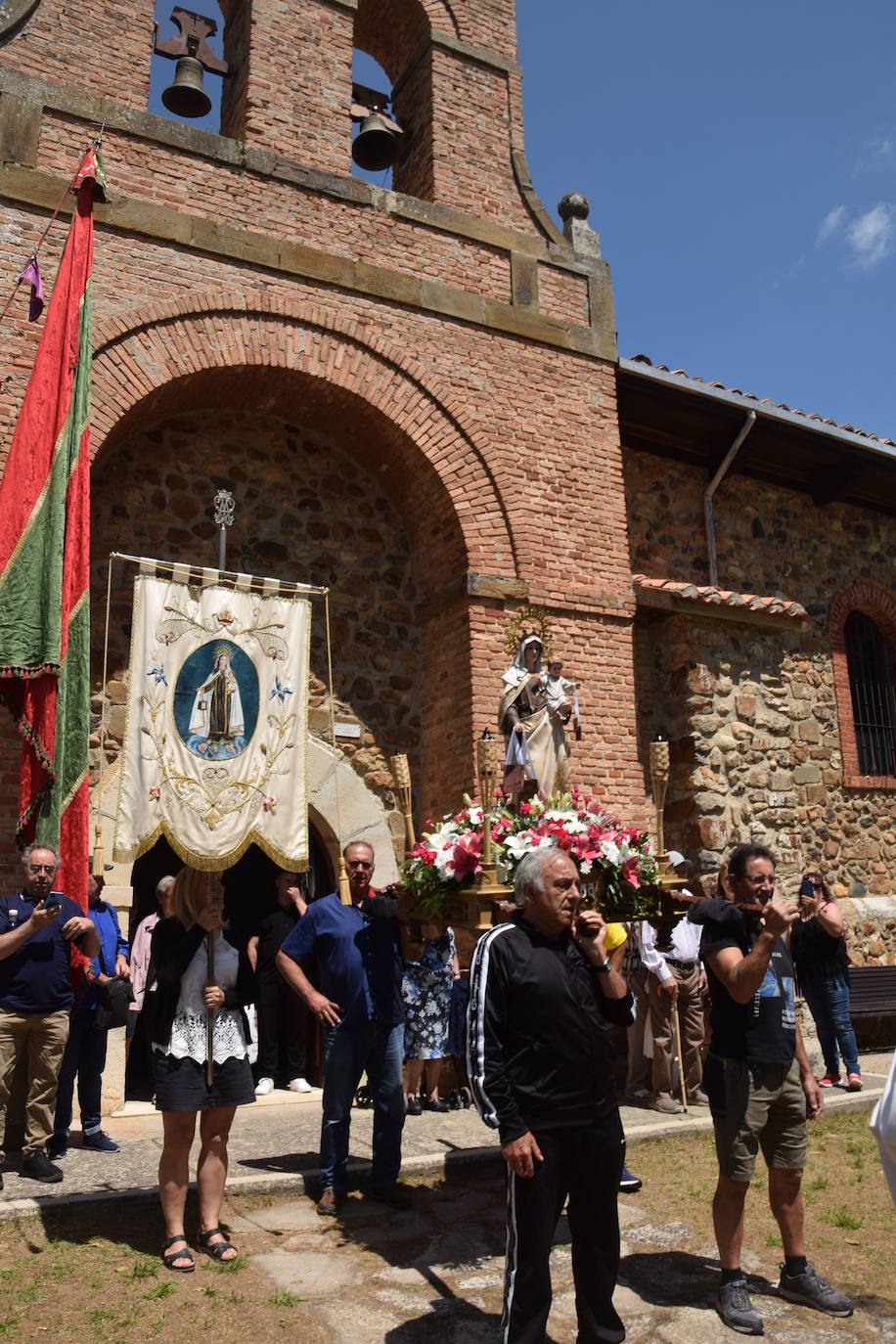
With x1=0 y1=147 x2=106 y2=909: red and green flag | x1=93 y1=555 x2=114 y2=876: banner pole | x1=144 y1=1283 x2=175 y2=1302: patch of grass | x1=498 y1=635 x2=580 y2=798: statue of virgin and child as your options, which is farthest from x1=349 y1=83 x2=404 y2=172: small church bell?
x1=144 y1=1283 x2=175 y2=1302: patch of grass

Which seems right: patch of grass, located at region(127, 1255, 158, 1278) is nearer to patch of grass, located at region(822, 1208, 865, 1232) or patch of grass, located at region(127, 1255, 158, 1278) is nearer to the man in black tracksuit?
the man in black tracksuit

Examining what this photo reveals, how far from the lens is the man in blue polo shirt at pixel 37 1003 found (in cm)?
504

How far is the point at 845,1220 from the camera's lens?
475 cm

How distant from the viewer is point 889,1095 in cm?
243

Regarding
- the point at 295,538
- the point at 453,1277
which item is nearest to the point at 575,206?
the point at 295,538

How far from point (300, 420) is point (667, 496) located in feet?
14.5

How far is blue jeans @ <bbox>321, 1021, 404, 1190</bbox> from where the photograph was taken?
16.4 feet

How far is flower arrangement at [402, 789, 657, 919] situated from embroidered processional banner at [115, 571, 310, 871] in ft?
8.61

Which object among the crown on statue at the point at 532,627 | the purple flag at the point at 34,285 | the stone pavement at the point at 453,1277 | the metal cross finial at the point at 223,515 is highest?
the purple flag at the point at 34,285

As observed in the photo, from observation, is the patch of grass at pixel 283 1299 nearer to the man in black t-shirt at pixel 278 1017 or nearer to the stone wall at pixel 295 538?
the man in black t-shirt at pixel 278 1017

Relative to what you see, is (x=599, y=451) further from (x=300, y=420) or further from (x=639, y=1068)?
(x=639, y=1068)

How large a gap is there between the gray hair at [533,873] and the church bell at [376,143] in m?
8.69

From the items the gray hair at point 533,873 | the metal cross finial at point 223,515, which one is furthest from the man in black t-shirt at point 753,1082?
the metal cross finial at point 223,515

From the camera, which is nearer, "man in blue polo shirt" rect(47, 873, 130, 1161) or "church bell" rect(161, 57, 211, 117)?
"man in blue polo shirt" rect(47, 873, 130, 1161)
